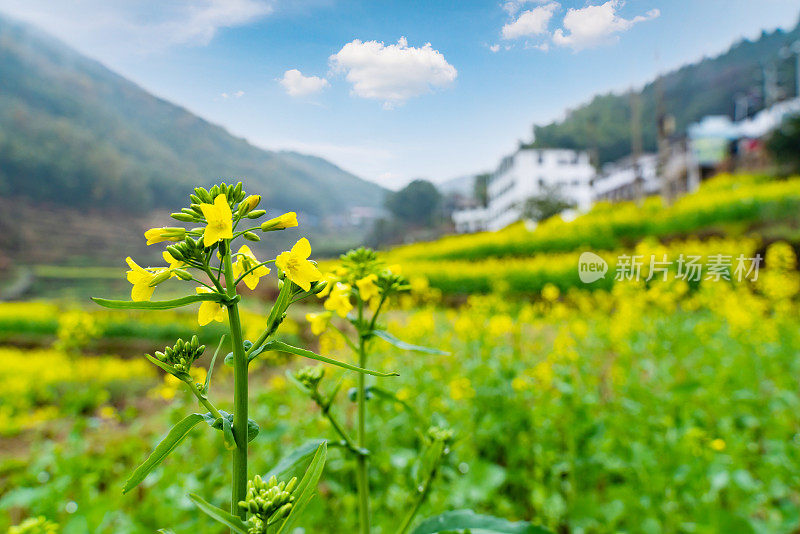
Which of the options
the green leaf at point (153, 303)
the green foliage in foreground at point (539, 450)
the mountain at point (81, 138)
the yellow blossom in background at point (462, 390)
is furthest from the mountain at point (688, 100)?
the green leaf at point (153, 303)

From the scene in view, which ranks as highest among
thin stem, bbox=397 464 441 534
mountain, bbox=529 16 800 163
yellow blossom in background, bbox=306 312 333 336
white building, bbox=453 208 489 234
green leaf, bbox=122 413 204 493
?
mountain, bbox=529 16 800 163

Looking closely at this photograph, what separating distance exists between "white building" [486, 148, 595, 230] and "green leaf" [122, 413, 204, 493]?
1070 cm

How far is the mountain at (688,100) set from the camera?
705 inches

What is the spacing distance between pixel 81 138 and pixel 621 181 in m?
25.1

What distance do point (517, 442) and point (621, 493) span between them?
1.24 feet

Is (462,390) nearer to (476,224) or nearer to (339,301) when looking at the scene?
(339,301)

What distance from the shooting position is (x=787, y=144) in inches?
426

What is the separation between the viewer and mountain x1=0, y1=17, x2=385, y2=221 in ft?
13.9

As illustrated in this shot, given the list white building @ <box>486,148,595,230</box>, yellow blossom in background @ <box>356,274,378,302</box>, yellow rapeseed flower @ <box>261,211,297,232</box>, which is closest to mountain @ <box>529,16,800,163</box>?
white building @ <box>486,148,595,230</box>

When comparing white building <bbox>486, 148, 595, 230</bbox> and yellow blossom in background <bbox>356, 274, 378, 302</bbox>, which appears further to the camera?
white building <bbox>486, 148, 595, 230</bbox>

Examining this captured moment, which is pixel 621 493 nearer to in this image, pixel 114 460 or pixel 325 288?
pixel 325 288

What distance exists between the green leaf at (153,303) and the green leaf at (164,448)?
0.07 meters
